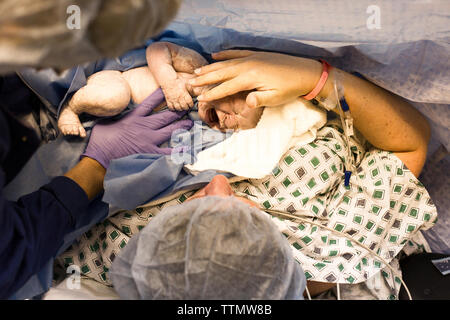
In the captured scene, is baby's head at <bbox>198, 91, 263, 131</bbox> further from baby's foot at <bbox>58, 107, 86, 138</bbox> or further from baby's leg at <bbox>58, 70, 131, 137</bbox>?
baby's foot at <bbox>58, 107, 86, 138</bbox>

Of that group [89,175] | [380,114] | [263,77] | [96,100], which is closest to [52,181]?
[89,175]

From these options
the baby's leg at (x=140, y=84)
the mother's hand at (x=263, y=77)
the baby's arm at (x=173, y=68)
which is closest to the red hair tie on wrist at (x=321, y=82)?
the mother's hand at (x=263, y=77)

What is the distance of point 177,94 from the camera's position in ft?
3.51

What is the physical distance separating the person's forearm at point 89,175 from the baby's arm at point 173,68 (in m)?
0.26

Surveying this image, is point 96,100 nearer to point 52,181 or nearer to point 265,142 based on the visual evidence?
point 52,181

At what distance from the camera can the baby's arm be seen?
1066mm

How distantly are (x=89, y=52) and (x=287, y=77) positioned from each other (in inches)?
27.4

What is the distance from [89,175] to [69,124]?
152 mm

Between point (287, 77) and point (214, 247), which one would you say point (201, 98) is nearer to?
point (287, 77)

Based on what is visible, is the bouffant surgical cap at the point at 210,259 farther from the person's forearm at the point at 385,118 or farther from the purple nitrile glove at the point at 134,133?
the person's forearm at the point at 385,118

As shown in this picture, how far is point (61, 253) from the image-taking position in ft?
3.44

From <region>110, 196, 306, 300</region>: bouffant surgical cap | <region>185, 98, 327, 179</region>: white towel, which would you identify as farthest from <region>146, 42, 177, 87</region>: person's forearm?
<region>110, 196, 306, 300</region>: bouffant surgical cap

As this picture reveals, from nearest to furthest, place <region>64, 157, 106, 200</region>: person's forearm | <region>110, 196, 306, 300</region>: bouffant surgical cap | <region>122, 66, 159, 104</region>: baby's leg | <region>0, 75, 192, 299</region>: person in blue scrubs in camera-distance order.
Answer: <region>110, 196, 306, 300</region>: bouffant surgical cap
<region>0, 75, 192, 299</region>: person in blue scrubs
<region>64, 157, 106, 200</region>: person's forearm
<region>122, 66, 159, 104</region>: baby's leg

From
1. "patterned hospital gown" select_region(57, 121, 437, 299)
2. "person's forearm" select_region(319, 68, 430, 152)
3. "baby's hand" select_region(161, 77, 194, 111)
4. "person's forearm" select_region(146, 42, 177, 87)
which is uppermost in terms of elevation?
"person's forearm" select_region(146, 42, 177, 87)
